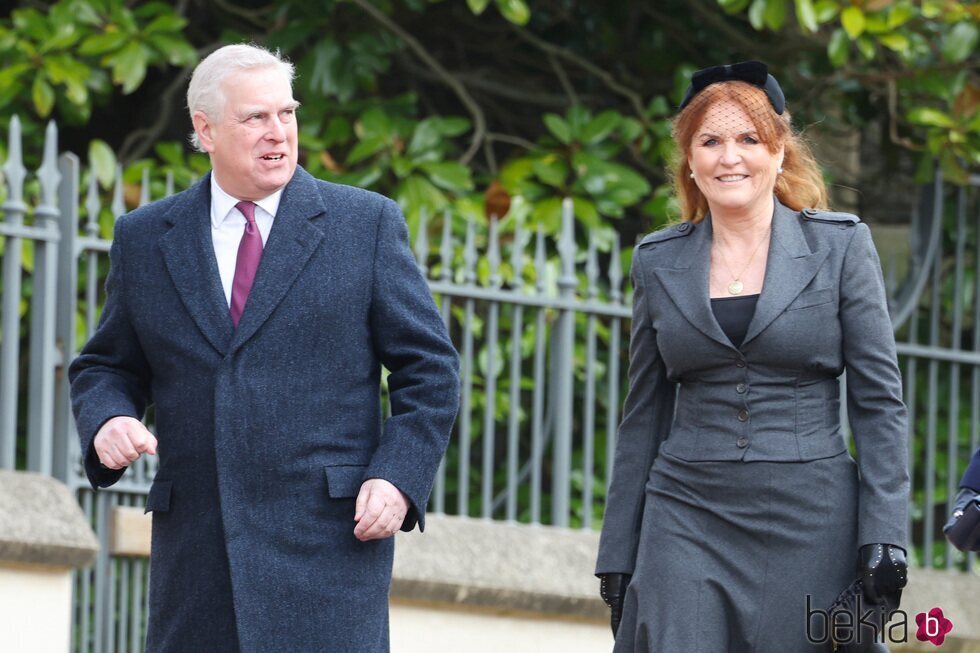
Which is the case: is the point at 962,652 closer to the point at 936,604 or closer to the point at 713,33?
the point at 936,604

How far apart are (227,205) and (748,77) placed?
1168 millimetres

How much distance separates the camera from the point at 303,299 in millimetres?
4012

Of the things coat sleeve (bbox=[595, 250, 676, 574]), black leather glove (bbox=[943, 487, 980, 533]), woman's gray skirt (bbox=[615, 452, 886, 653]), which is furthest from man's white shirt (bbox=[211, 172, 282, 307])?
black leather glove (bbox=[943, 487, 980, 533])

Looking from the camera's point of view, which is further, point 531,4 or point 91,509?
point 531,4

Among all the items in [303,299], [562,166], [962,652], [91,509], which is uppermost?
[562,166]

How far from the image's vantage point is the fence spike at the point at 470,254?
6.32 metres

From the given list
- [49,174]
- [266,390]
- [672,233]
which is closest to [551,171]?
[49,174]

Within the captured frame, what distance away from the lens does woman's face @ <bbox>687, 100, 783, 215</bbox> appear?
4176 mm

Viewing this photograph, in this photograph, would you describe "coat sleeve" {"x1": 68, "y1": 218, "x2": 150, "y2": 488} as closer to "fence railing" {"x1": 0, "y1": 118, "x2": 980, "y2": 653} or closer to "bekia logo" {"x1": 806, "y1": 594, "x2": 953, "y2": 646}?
"bekia logo" {"x1": 806, "y1": 594, "x2": 953, "y2": 646}

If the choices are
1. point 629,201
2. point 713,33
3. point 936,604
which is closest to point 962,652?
point 936,604

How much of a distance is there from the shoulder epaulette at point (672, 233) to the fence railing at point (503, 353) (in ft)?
6.42

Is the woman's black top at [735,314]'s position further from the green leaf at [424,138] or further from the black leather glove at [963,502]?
the green leaf at [424,138]

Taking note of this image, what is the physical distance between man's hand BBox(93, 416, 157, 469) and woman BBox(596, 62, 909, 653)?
3.46 feet

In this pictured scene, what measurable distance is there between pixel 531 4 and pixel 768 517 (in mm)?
4692
